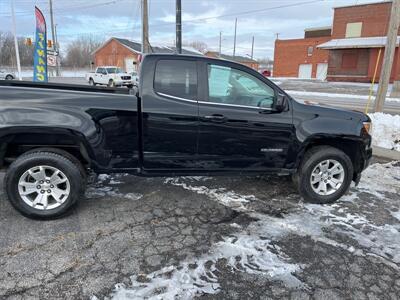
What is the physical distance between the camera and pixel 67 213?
13.4 ft

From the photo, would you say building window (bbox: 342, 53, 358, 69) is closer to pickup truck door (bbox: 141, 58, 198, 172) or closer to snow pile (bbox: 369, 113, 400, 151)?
snow pile (bbox: 369, 113, 400, 151)

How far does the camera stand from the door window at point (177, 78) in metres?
4.19

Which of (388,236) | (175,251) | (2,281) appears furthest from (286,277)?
(2,281)

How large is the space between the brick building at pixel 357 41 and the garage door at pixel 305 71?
9710 mm

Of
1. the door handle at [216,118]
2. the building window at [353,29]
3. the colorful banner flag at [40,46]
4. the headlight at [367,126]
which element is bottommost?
the headlight at [367,126]

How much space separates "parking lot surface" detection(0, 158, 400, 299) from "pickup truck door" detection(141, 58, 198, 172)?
27.6 inches

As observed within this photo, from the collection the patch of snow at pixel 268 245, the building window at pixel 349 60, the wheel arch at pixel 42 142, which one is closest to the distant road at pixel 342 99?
the patch of snow at pixel 268 245

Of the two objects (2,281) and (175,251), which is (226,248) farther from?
(2,281)

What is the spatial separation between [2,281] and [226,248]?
2.01 metres

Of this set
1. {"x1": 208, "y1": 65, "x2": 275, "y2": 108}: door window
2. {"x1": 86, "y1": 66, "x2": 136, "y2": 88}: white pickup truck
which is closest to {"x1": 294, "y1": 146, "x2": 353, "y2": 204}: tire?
{"x1": 208, "y1": 65, "x2": 275, "y2": 108}: door window

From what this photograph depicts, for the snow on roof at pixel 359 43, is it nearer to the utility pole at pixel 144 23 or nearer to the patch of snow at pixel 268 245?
the utility pole at pixel 144 23

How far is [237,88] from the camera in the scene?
4.38 meters

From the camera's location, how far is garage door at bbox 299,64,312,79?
51.0 m

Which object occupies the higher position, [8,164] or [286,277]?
[8,164]
